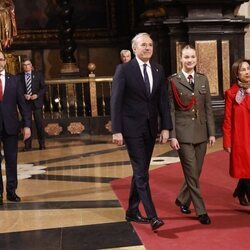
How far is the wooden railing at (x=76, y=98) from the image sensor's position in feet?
37.3

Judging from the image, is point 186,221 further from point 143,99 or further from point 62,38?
point 62,38

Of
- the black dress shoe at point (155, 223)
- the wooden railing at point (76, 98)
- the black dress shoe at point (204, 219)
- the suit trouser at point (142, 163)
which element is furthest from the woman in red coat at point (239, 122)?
the wooden railing at point (76, 98)

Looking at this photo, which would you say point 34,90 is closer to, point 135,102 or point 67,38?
point 67,38

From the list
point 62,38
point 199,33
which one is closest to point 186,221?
point 199,33

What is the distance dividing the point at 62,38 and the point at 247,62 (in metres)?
8.59

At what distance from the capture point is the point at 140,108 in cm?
436

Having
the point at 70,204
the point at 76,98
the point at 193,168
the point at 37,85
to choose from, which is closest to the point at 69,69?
the point at 76,98

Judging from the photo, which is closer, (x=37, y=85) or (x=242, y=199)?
Result: (x=242, y=199)

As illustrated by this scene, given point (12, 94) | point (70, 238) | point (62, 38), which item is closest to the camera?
point (70, 238)

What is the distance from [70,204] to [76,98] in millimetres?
7275

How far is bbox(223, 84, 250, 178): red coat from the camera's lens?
480 centimetres

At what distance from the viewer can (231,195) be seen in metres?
5.55

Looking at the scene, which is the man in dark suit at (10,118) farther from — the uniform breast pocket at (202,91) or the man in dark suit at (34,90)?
the man in dark suit at (34,90)

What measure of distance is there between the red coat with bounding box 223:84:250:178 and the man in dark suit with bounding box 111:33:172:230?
2.21 feet
